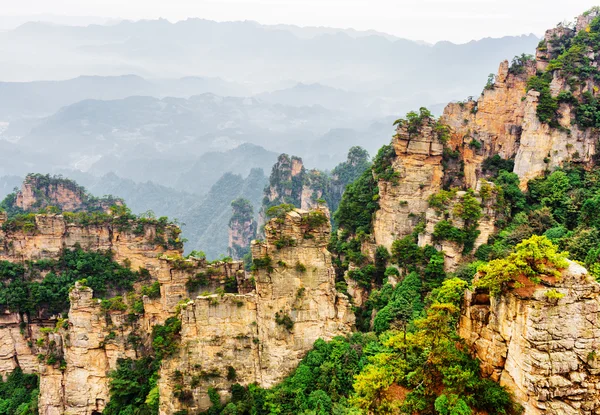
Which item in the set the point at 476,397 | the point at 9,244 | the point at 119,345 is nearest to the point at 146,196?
the point at 9,244

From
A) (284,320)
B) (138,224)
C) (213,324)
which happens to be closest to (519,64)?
(284,320)

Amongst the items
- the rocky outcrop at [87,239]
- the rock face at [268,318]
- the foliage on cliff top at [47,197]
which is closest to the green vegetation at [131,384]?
the rock face at [268,318]

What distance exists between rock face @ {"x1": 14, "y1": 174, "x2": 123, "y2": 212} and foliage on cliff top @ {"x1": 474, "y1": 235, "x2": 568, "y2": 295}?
46545 millimetres

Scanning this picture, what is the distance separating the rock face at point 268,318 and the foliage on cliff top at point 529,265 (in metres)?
9.54

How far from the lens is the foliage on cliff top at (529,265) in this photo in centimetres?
1117

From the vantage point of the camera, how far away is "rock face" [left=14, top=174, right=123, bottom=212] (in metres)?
46.2

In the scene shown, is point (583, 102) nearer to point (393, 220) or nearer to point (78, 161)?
point (393, 220)

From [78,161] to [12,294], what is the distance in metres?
163

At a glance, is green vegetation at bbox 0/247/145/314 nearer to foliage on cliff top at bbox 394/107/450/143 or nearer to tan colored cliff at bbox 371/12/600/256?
tan colored cliff at bbox 371/12/600/256

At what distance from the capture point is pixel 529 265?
11430mm

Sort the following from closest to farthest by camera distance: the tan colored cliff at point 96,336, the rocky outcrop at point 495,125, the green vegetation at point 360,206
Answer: the tan colored cliff at point 96,336 → the rocky outcrop at point 495,125 → the green vegetation at point 360,206

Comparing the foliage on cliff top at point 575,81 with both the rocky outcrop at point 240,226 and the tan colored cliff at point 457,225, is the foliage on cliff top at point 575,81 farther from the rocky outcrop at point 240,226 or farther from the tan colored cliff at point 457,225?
the rocky outcrop at point 240,226

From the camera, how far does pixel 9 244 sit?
3033cm

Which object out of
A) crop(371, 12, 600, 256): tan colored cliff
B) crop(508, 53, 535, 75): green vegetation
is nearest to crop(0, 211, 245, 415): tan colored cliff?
crop(371, 12, 600, 256): tan colored cliff
